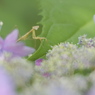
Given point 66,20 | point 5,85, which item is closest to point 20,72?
point 5,85

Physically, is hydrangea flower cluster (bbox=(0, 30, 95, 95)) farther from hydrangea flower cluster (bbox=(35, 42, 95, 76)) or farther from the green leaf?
the green leaf

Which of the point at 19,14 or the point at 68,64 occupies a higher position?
the point at 19,14

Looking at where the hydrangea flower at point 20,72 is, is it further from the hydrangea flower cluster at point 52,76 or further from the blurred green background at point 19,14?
the blurred green background at point 19,14

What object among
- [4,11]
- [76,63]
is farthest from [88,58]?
[4,11]

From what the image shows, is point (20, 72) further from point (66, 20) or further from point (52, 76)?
point (66, 20)

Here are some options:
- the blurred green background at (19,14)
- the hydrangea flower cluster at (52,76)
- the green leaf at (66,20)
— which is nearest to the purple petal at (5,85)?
the hydrangea flower cluster at (52,76)

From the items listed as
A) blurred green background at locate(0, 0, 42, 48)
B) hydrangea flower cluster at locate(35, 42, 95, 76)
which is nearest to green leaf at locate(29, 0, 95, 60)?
blurred green background at locate(0, 0, 42, 48)
